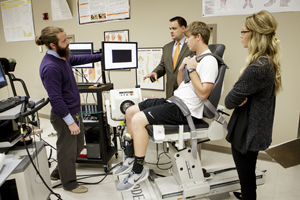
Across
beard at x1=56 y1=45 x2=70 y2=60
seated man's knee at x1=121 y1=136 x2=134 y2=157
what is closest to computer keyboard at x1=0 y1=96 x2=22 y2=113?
beard at x1=56 y1=45 x2=70 y2=60

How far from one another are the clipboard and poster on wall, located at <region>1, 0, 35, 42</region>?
13.8 feet

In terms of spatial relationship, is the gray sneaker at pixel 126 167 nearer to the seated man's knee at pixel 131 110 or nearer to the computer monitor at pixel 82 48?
the seated man's knee at pixel 131 110

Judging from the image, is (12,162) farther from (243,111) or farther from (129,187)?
(243,111)

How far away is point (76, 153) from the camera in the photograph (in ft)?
6.49

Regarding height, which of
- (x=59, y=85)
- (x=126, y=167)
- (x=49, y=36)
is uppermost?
(x=49, y=36)

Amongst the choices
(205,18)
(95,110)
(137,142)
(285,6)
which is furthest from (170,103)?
(285,6)

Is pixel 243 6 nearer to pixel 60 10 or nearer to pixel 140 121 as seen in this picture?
pixel 140 121

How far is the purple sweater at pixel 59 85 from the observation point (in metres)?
1.63

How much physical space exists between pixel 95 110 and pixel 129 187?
88 cm

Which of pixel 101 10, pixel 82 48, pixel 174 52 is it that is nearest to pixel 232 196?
pixel 174 52

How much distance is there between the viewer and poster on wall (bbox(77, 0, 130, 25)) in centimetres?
299

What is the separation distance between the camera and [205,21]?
247 centimetres

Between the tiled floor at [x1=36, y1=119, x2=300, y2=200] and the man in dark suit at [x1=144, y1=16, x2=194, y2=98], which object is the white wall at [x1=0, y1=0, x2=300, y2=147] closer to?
the tiled floor at [x1=36, y1=119, x2=300, y2=200]

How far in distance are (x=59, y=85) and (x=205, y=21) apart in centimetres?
172
